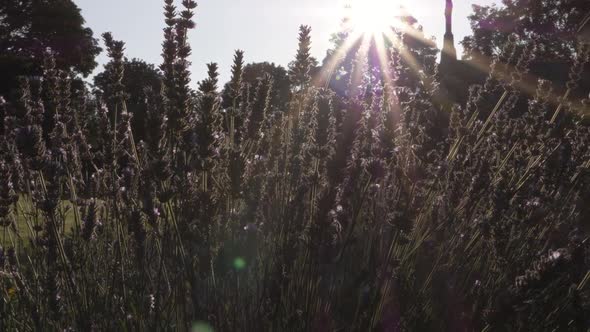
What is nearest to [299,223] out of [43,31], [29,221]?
[29,221]

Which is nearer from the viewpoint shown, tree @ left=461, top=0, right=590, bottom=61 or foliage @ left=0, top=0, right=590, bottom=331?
foliage @ left=0, top=0, right=590, bottom=331

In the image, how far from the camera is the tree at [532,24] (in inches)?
1206

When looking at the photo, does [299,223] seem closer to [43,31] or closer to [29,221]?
[29,221]

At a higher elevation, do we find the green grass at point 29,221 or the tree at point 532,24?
the tree at point 532,24

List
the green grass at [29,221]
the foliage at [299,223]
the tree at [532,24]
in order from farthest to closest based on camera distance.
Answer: the tree at [532,24] → the green grass at [29,221] → the foliage at [299,223]

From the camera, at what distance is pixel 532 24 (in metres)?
33.4

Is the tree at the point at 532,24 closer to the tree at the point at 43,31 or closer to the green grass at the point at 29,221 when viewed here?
the tree at the point at 43,31

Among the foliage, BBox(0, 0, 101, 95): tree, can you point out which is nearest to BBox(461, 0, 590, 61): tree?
BBox(0, 0, 101, 95): tree

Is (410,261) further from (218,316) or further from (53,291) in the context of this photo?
(53,291)

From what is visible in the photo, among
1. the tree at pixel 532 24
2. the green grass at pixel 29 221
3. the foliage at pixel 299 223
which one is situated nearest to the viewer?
the foliage at pixel 299 223

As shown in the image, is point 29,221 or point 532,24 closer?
point 29,221

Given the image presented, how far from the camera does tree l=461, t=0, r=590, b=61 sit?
100ft

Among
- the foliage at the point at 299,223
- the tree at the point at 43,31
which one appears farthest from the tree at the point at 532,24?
the foliage at the point at 299,223

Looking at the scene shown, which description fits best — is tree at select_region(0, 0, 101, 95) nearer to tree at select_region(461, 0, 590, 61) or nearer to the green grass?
tree at select_region(461, 0, 590, 61)
